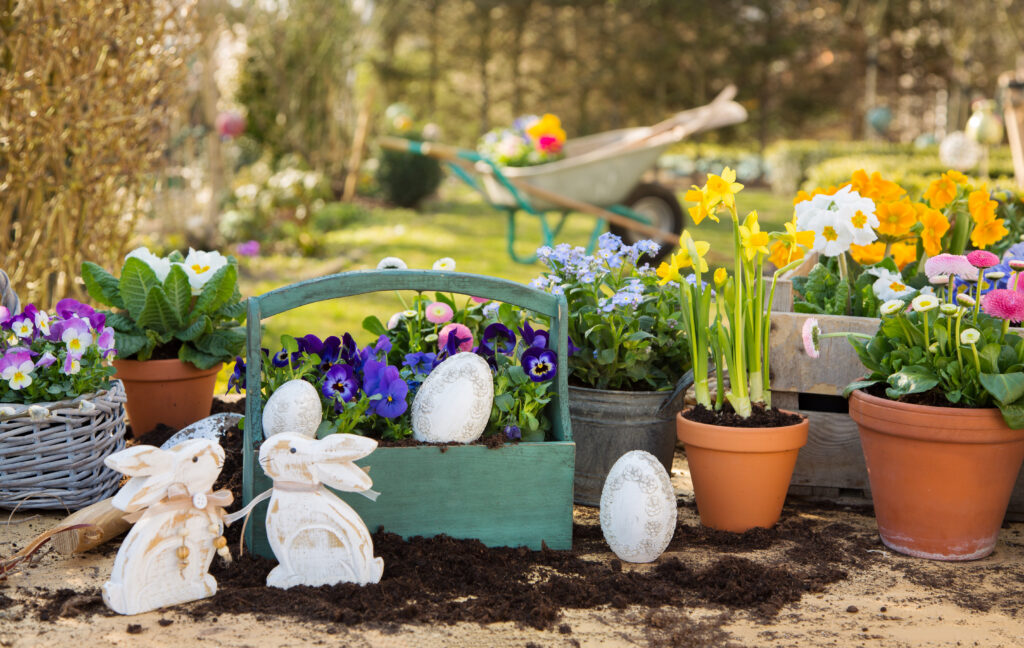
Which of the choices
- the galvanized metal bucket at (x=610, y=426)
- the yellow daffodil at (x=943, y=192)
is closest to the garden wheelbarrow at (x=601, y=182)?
the yellow daffodil at (x=943, y=192)

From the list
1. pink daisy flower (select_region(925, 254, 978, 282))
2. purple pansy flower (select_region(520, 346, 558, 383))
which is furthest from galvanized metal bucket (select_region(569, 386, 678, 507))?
pink daisy flower (select_region(925, 254, 978, 282))

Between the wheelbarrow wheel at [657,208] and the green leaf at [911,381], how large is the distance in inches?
205

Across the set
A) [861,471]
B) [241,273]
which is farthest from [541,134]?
[861,471]

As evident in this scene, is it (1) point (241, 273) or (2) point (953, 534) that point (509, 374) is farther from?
(1) point (241, 273)

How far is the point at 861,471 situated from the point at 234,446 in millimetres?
1513

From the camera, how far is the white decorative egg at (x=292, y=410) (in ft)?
5.63

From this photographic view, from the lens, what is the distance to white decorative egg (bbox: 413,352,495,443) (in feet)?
5.83

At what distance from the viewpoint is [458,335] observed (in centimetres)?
207

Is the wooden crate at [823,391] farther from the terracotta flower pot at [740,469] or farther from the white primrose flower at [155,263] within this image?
the white primrose flower at [155,263]

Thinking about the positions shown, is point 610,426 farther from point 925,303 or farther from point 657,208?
point 657,208

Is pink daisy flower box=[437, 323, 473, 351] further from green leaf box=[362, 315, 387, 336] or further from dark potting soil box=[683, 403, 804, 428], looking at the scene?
dark potting soil box=[683, 403, 804, 428]

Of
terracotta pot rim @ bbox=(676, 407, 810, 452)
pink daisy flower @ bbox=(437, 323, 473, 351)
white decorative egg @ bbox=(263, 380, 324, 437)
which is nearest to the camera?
white decorative egg @ bbox=(263, 380, 324, 437)

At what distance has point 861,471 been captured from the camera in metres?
2.25

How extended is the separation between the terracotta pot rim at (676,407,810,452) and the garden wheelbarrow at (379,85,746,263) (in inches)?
138
